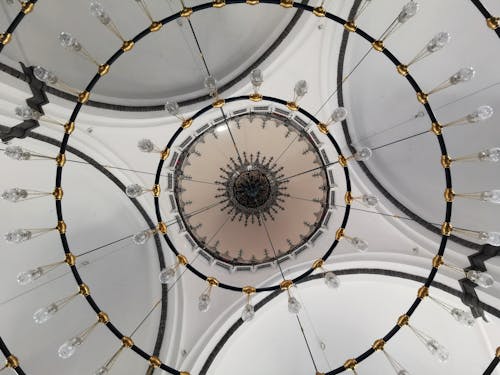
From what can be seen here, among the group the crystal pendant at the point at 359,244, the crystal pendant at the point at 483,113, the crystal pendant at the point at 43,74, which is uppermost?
the crystal pendant at the point at 43,74

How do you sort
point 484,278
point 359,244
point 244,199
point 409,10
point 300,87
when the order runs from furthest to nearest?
1. point 244,199
2. point 359,244
3. point 300,87
4. point 484,278
5. point 409,10

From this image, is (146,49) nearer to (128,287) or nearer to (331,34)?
(331,34)

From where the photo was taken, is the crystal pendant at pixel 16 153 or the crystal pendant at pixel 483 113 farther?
the crystal pendant at pixel 16 153

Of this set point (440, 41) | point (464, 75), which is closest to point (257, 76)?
point (440, 41)

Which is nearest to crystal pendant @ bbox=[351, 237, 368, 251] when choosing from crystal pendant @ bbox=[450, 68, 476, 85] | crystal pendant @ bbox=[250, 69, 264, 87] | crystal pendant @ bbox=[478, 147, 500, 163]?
crystal pendant @ bbox=[478, 147, 500, 163]

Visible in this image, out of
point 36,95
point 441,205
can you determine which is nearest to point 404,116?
point 441,205

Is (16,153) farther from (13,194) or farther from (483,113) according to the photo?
(483,113)

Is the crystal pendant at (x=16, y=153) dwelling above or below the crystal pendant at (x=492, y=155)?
above

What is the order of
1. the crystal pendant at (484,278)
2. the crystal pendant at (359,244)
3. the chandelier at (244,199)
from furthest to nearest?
the chandelier at (244,199) < the crystal pendant at (359,244) < the crystal pendant at (484,278)

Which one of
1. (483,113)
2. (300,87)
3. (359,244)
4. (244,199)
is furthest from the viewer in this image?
(244,199)

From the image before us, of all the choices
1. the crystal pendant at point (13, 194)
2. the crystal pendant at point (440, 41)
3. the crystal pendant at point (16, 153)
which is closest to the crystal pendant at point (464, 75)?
the crystal pendant at point (440, 41)

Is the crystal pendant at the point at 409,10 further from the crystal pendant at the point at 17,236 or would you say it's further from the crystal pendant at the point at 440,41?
the crystal pendant at the point at 17,236
